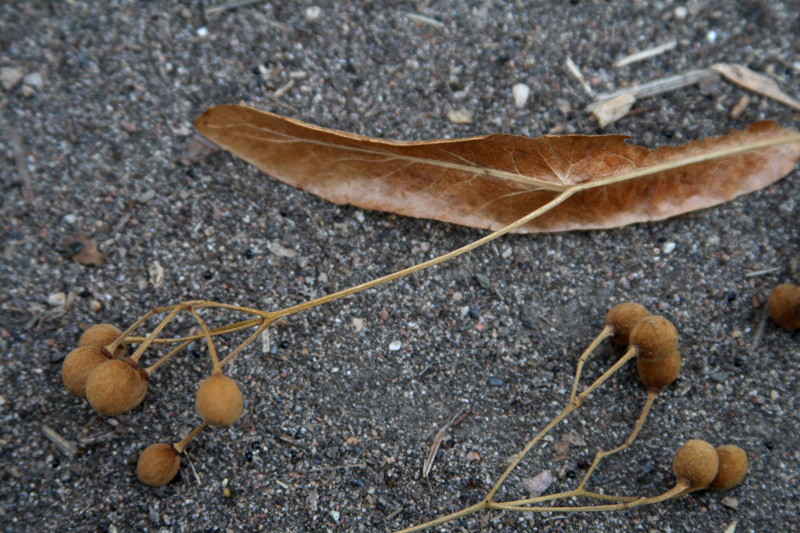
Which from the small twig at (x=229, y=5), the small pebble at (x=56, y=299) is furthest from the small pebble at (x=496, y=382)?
the small twig at (x=229, y=5)

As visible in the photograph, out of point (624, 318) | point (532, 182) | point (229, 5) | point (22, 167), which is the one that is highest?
point (229, 5)

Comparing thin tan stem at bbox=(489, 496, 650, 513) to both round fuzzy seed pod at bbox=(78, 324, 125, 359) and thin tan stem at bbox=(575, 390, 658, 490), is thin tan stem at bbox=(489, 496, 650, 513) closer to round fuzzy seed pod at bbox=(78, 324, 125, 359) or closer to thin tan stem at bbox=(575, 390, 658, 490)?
thin tan stem at bbox=(575, 390, 658, 490)

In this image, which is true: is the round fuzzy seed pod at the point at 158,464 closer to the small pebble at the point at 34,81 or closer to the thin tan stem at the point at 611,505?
the thin tan stem at the point at 611,505

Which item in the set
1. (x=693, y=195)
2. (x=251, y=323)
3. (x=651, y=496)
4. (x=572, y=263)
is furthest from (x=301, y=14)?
(x=651, y=496)

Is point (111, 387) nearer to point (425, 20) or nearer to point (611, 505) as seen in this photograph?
point (611, 505)

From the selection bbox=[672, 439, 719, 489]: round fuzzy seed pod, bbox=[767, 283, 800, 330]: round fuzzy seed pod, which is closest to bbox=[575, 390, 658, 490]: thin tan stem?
bbox=[672, 439, 719, 489]: round fuzzy seed pod

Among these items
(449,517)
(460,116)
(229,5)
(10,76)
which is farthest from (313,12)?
(449,517)
